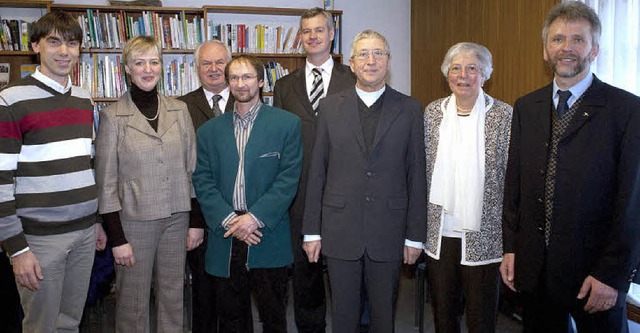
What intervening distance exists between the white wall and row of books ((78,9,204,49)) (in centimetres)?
92

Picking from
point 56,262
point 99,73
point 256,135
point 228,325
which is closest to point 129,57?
point 256,135

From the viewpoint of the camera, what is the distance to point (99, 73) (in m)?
4.85

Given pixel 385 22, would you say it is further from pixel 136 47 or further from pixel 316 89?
pixel 136 47

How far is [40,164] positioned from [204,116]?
1031 millimetres

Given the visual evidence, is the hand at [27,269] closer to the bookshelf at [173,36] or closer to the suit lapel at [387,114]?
the suit lapel at [387,114]

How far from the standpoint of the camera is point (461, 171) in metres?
2.35

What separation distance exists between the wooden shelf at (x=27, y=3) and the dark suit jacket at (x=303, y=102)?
2.93 metres

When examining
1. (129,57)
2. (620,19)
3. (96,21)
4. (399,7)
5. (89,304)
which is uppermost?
(399,7)

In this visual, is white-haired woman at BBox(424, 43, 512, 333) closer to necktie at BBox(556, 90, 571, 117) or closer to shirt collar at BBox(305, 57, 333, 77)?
A: necktie at BBox(556, 90, 571, 117)

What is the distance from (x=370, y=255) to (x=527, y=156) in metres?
0.81

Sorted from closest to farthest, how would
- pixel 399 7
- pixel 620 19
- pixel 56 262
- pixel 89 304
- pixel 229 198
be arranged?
pixel 56 262, pixel 229 198, pixel 620 19, pixel 89 304, pixel 399 7

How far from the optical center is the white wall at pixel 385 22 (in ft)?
18.4

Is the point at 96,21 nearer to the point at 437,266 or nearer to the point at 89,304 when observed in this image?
the point at 89,304

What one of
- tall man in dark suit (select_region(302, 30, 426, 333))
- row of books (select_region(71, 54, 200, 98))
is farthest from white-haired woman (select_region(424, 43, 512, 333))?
row of books (select_region(71, 54, 200, 98))
